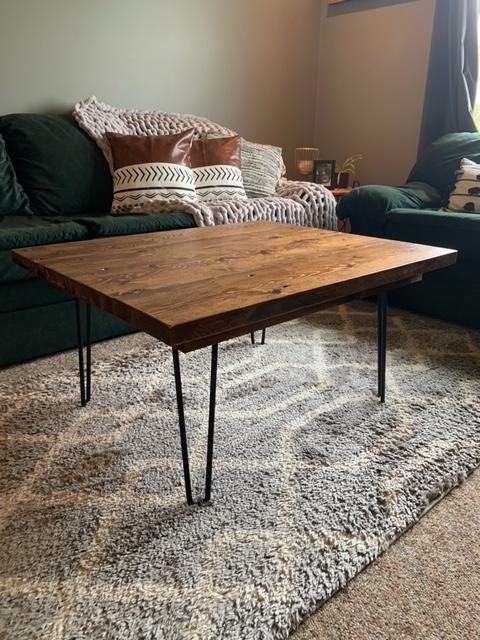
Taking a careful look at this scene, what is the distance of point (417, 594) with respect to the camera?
0.97 metres

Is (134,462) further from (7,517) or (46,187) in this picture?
(46,187)

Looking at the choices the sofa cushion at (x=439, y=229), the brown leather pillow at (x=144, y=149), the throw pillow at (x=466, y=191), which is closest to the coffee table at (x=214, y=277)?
the sofa cushion at (x=439, y=229)

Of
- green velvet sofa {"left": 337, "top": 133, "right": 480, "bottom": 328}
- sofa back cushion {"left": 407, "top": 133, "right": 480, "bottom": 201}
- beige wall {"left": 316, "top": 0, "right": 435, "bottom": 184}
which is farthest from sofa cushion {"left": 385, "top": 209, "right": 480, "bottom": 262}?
beige wall {"left": 316, "top": 0, "right": 435, "bottom": 184}

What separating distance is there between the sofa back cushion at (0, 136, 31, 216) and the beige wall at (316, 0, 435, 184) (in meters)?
2.49

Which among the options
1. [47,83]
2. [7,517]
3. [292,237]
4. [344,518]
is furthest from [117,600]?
[47,83]

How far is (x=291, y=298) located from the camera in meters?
1.05

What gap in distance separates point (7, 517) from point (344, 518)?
30.1 inches

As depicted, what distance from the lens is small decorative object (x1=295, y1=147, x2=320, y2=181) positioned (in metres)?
3.51

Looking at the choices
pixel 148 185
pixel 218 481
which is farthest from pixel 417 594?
pixel 148 185

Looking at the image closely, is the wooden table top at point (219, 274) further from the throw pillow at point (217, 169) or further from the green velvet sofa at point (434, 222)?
the throw pillow at point (217, 169)

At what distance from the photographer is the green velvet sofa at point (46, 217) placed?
1812 millimetres

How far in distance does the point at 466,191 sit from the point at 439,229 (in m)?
0.41

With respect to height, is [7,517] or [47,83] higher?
[47,83]

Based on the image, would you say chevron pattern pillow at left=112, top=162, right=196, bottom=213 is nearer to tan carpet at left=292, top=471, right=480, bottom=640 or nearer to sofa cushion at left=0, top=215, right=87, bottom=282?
sofa cushion at left=0, top=215, right=87, bottom=282
